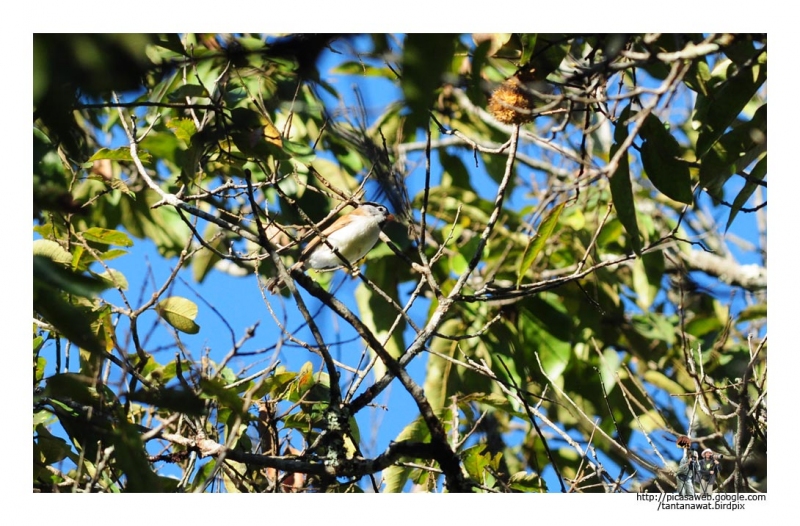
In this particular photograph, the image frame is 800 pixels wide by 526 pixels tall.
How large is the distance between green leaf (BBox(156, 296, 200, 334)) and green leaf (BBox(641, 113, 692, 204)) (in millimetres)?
1384

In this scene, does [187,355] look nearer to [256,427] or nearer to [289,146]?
[256,427]

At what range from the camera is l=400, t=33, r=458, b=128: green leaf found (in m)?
0.77

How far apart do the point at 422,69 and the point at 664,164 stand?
1594 mm

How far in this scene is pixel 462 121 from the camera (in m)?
4.45

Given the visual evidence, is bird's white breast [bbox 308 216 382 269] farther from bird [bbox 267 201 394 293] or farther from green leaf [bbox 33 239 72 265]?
green leaf [bbox 33 239 72 265]

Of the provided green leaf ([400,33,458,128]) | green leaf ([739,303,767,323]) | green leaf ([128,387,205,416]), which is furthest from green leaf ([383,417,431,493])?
green leaf ([739,303,767,323])

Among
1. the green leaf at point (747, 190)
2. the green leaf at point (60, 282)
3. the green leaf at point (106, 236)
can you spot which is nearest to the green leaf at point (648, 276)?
the green leaf at point (747, 190)

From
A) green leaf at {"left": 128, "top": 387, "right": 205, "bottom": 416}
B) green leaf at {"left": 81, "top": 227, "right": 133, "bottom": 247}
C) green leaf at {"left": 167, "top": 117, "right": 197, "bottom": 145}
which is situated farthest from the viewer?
green leaf at {"left": 81, "top": 227, "right": 133, "bottom": 247}

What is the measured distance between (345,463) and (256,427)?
2.61 ft

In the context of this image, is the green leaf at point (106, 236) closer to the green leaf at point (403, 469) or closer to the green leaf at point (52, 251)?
the green leaf at point (52, 251)

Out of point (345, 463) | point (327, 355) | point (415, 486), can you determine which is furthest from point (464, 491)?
point (415, 486)

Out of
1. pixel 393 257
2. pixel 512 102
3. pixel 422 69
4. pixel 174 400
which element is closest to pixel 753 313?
pixel 393 257

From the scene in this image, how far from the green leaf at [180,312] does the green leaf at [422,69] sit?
1756 mm

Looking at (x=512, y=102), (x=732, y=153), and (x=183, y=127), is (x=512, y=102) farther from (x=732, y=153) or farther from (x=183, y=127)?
(x=183, y=127)
